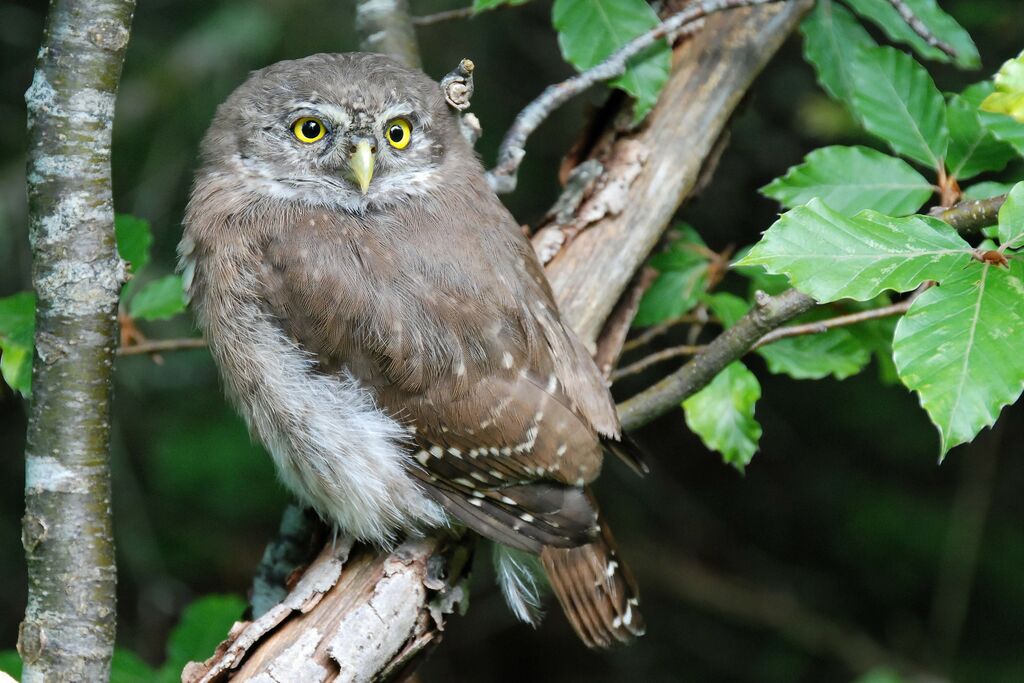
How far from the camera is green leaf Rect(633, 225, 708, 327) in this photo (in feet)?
8.80

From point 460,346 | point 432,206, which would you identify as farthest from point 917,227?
point 432,206

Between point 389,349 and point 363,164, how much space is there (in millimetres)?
487

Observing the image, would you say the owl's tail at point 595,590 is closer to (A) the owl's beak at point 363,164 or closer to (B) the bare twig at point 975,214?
(A) the owl's beak at point 363,164

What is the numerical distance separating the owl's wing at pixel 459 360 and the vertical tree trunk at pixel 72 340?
0.53 meters

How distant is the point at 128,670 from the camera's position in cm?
244

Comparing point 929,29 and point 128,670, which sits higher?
point 929,29

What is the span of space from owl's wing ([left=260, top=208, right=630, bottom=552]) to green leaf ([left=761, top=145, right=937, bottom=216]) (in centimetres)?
66

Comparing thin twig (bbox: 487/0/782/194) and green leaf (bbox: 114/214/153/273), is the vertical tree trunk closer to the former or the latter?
green leaf (bbox: 114/214/153/273)

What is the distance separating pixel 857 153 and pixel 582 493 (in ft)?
3.43

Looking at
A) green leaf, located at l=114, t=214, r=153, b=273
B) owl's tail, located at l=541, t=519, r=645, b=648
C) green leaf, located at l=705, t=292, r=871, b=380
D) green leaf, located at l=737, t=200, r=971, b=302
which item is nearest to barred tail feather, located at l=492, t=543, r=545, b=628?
owl's tail, located at l=541, t=519, r=645, b=648

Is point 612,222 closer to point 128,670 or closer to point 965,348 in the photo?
point 965,348

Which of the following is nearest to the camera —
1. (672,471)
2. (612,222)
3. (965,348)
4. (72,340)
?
Answer: (965,348)

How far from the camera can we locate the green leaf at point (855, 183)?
232 cm

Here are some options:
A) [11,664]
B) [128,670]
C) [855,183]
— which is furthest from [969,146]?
[11,664]
